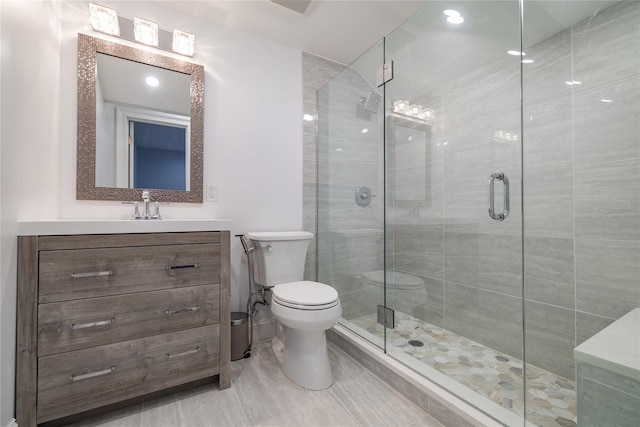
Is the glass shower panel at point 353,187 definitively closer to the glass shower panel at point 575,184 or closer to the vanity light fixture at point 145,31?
the glass shower panel at point 575,184

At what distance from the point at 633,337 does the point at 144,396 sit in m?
2.01

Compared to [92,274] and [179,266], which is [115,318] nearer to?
[92,274]

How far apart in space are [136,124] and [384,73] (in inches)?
64.6

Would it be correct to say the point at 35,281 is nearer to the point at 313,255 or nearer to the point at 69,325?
the point at 69,325

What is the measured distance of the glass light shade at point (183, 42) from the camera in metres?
1.80

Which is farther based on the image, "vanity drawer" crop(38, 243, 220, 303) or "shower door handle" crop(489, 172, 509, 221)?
"shower door handle" crop(489, 172, 509, 221)

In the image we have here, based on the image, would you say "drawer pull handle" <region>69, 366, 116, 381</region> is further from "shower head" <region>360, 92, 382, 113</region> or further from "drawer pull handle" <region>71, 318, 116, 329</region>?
"shower head" <region>360, 92, 382, 113</region>

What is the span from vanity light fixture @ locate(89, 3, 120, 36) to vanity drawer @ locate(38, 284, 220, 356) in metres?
1.52

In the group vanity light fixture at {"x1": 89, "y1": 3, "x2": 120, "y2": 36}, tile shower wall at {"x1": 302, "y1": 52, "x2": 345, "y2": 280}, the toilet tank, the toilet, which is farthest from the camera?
tile shower wall at {"x1": 302, "y1": 52, "x2": 345, "y2": 280}

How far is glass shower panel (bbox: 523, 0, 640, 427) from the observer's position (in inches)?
52.7

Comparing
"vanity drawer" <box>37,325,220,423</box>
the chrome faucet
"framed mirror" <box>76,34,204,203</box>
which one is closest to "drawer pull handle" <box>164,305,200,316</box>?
"vanity drawer" <box>37,325,220,423</box>

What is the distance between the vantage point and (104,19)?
1.62 metres

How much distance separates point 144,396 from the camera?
4.39 feet

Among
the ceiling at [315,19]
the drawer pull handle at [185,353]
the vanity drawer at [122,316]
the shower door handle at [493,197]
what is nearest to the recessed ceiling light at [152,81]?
the ceiling at [315,19]
